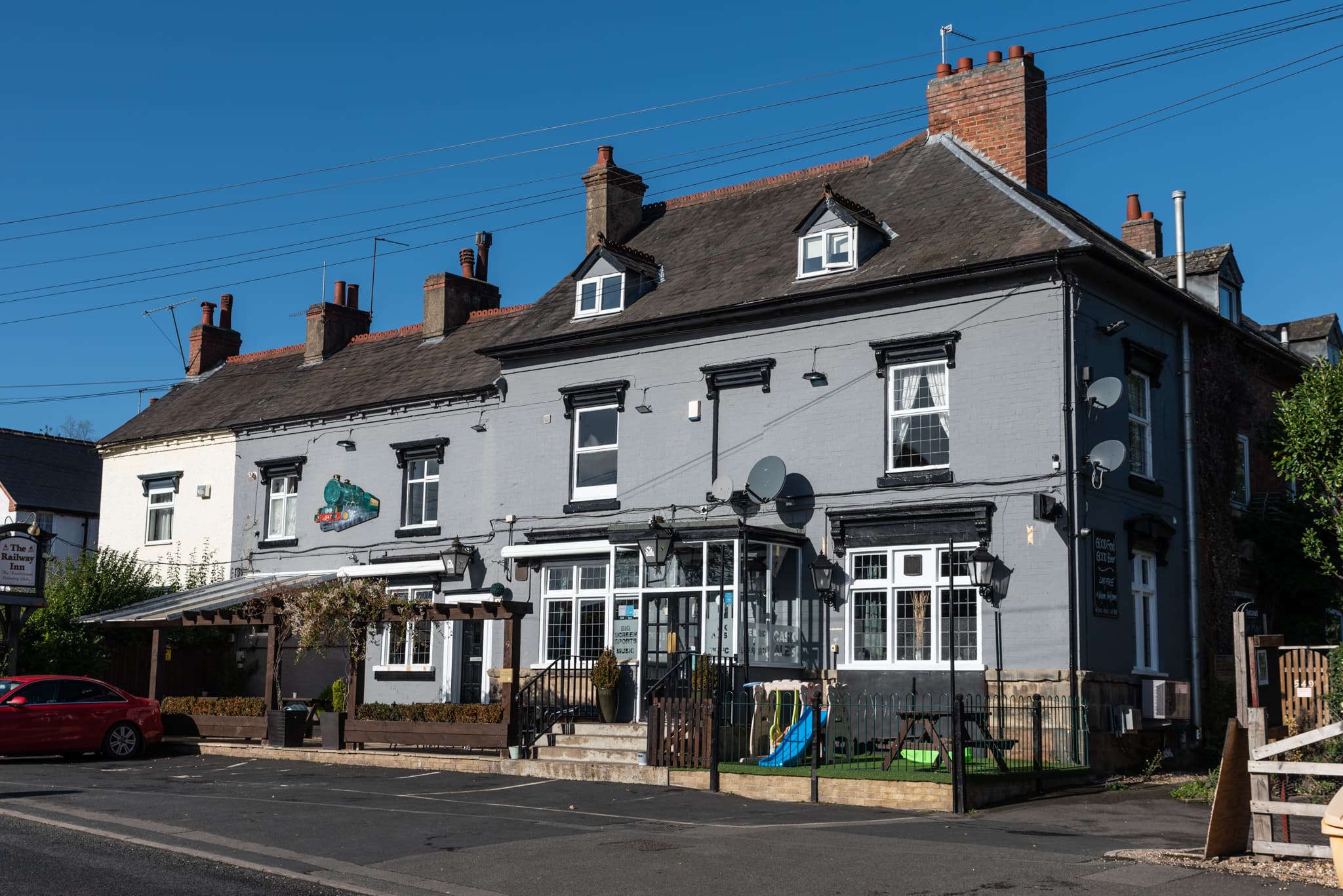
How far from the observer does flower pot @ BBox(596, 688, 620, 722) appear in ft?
73.3

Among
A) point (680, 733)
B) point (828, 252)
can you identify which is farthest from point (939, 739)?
point (828, 252)

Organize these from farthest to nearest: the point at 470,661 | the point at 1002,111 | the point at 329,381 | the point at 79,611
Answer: the point at 329,381
the point at 79,611
the point at 470,661
the point at 1002,111

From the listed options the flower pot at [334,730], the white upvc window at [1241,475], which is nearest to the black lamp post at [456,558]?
the flower pot at [334,730]

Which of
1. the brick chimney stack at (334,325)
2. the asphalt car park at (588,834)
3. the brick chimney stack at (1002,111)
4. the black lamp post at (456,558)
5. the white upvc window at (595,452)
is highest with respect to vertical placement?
the brick chimney stack at (1002,111)

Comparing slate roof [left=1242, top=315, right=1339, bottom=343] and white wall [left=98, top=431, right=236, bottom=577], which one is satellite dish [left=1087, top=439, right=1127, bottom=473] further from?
white wall [left=98, top=431, right=236, bottom=577]

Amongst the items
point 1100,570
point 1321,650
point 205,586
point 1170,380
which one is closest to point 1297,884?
point 1321,650

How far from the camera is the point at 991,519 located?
20562 mm

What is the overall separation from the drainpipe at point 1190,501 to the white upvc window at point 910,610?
442cm

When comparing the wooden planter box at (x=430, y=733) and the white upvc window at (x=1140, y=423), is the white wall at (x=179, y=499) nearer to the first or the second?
the wooden planter box at (x=430, y=733)

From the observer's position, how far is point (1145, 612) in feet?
71.5

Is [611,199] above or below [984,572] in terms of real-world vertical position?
above

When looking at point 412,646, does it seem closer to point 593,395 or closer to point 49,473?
point 593,395

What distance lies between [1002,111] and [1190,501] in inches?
309

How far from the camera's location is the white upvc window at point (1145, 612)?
70.2ft
